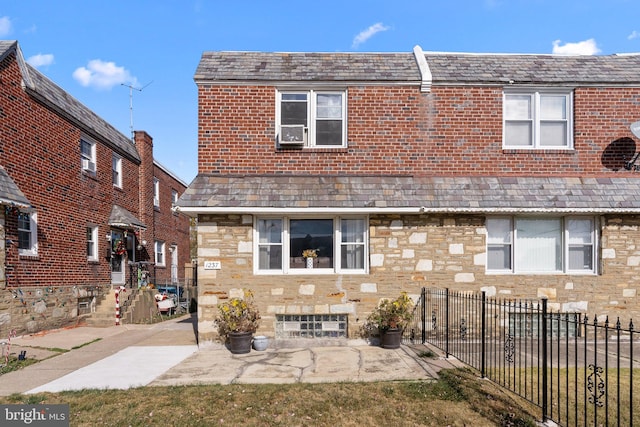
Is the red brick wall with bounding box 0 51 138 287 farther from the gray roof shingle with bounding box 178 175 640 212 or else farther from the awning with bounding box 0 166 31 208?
the gray roof shingle with bounding box 178 175 640 212

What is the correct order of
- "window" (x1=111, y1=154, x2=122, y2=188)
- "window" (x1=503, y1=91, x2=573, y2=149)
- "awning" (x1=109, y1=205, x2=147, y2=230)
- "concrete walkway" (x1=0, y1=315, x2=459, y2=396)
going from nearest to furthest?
"concrete walkway" (x1=0, y1=315, x2=459, y2=396), "window" (x1=503, y1=91, x2=573, y2=149), "awning" (x1=109, y1=205, x2=147, y2=230), "window" (x1=111, y1=154, x2=122, y2=188)

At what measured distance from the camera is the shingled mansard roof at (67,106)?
11.2m

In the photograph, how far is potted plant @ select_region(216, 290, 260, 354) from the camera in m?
8.27

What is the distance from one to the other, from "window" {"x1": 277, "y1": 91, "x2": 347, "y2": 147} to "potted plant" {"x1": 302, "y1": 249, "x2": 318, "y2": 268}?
2.74 metres

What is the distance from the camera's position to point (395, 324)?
8.55 m

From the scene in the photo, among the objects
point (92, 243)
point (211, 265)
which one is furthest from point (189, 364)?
point (92, 243)

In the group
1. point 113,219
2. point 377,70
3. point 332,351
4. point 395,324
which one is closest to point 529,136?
point 377,70

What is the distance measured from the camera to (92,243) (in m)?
14.6

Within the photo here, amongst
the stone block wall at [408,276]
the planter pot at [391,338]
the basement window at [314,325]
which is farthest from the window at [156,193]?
the planter pot at [391,338]

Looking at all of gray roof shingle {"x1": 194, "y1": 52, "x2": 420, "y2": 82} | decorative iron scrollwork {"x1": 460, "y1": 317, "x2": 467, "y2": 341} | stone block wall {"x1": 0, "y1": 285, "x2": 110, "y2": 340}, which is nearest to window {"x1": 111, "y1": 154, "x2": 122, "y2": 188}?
stone block wall {"x1": 0, "y1": 285, "x2": 110, "y2": 340}

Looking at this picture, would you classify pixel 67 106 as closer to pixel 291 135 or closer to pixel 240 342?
pixel 291 135

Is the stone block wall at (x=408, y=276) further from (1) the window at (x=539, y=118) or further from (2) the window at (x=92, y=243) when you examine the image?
(2) the window at (x=92, y=243)

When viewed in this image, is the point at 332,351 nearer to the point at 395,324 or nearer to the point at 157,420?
the point at 395,324

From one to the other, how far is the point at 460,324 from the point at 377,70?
22.2ft
